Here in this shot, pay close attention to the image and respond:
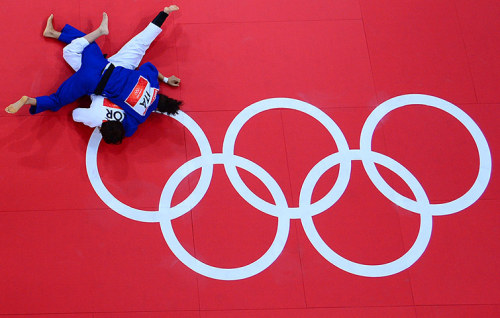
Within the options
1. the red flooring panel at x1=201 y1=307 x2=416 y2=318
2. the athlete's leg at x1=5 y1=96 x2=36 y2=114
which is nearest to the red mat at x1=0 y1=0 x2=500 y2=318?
the red flooring panel at x1=201 y1=307 x2=416 y2=318

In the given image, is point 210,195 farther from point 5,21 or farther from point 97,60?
point 5,21

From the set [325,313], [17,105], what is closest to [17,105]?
[17,105]

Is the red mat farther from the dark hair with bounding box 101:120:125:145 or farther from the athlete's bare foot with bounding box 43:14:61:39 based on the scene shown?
the dark hair with bounding box 101:120:125:145

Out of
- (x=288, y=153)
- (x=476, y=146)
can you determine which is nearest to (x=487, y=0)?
(x=476, y=146)

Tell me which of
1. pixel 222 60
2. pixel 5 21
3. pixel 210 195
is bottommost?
pixel 210 195

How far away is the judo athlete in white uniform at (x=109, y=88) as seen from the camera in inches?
129

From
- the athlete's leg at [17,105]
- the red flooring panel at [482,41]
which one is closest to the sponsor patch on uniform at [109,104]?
the athlete's leg at [17,105]

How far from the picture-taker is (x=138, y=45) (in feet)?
11.7

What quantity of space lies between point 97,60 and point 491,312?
360cm

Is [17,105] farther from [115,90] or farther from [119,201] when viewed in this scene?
[119,201]

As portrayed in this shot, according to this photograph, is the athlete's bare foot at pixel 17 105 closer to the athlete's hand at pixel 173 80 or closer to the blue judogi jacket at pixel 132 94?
the blue judogi jacket at pixel 132 94

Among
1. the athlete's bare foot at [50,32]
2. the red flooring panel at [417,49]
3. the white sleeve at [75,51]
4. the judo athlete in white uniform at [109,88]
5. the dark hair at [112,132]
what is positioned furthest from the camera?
the red flooring panel at [417,49]

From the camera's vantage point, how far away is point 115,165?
11.3ft

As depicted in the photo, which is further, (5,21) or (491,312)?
(5,21)
